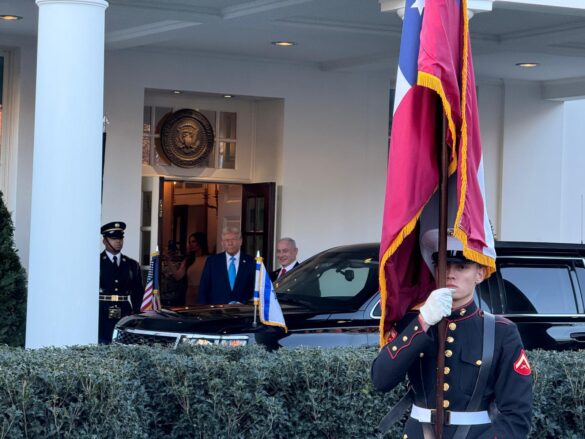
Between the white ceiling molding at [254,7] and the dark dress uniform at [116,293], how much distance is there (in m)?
2.90

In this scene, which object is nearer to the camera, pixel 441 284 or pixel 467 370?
pixel 441 284

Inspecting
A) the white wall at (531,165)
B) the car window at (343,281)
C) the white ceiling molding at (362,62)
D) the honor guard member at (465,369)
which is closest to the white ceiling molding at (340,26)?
the white ceiling molding at (362,62)

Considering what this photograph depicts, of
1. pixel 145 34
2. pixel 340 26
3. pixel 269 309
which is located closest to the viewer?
pixel 269 309

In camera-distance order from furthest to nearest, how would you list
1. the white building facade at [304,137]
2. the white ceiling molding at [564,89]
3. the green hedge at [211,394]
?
the white ceiling molding at [564,89] < the white building facade at [304,137] < the green hedge at [211,394]

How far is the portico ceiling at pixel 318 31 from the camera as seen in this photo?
12156 mm

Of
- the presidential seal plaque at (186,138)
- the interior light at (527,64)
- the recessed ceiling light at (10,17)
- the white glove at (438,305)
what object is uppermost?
the interior light at (527,64)

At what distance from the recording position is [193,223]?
18172mm

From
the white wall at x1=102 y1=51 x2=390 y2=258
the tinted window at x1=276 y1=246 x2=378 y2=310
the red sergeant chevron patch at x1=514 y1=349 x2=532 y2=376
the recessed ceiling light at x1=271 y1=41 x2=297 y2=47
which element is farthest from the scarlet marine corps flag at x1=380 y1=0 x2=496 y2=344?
the white wall at x1=102 y1=51 x2=390 y2=258

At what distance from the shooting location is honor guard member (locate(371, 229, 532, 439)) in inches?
183

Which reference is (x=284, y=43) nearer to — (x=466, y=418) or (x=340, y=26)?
(x=340, y=26)

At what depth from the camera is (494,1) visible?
1107cm

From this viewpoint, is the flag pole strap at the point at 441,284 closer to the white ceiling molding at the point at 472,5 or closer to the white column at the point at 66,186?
the white column at the point at 66,186

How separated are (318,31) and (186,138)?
326cm

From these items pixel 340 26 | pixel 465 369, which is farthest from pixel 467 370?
pixel 340 26
